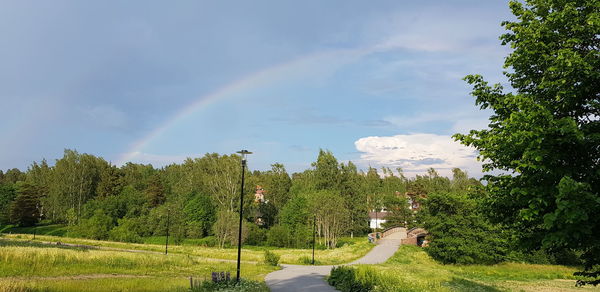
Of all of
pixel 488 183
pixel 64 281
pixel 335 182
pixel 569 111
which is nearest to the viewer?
pixel 569 111

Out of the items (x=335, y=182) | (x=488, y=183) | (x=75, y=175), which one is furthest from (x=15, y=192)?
(x=488, y=183)

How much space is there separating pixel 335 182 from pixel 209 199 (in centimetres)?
2643

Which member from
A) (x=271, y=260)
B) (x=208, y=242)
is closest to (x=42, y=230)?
(x=208, y=242)

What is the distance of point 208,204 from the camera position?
7031cm

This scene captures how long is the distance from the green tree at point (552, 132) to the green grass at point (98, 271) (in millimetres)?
14667

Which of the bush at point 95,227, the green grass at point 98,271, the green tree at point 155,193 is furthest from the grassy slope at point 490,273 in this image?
the green tree at point 155,193

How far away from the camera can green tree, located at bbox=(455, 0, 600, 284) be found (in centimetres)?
805

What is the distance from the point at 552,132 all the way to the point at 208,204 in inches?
2671

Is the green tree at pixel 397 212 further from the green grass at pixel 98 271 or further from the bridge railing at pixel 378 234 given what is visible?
the green grass at pixel 98 271

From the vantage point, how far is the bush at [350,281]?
1645 cm

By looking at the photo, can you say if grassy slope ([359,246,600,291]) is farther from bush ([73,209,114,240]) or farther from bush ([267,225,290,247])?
bush ([73,209,114,240])

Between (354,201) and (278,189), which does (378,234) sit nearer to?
(354,201)

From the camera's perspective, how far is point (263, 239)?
67.2 m

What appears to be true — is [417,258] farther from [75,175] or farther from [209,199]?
[75,175]
